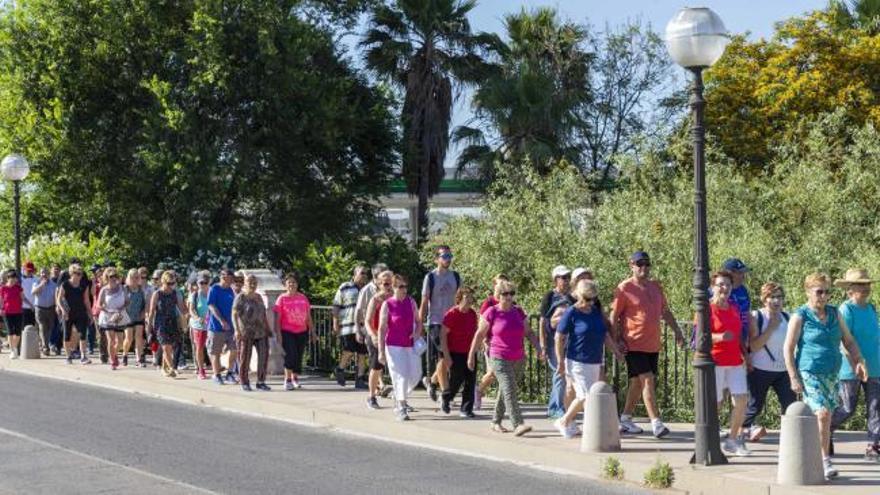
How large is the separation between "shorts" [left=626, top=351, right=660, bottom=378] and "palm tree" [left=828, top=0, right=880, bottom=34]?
35032 millimetres

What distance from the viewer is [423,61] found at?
39938 millimetres

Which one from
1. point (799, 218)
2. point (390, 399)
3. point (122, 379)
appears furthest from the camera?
point (799, 218)

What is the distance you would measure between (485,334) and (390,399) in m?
3.80

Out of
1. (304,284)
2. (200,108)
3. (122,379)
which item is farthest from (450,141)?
(122,379)

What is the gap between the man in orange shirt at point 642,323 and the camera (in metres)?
12.4

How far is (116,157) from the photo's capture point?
3444 centimetres

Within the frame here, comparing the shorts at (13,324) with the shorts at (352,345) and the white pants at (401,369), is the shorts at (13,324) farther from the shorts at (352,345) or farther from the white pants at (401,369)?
the white pants at (401,369)

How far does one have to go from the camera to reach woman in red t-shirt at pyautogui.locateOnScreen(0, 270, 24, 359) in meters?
24.8

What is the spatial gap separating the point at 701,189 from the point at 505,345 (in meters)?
2.82

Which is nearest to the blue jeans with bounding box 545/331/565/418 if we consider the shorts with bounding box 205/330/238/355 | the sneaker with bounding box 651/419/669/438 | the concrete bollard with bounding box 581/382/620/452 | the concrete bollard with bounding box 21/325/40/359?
the sneaker with bounding box 651/419/669/438

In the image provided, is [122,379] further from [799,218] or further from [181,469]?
[799,218]

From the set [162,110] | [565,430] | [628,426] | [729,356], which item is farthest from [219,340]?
[162,110]

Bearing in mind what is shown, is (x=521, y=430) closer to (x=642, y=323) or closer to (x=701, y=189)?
(x=642, y=323)

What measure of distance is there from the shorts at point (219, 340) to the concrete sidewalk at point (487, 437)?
1.72 ft
